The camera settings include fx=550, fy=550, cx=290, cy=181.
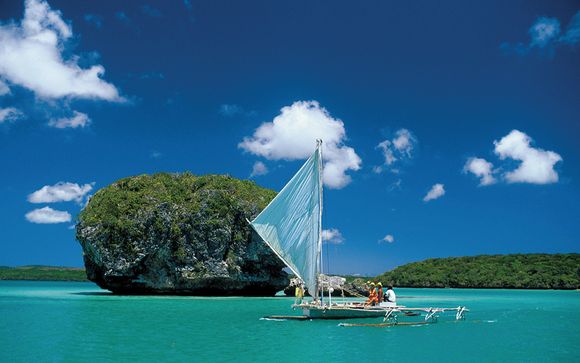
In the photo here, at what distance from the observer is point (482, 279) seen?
391 ft

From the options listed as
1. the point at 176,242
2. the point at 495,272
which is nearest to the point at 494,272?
the point at 495,272

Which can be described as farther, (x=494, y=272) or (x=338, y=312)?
(x=494, y=272)

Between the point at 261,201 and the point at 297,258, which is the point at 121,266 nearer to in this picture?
the point at 261,201

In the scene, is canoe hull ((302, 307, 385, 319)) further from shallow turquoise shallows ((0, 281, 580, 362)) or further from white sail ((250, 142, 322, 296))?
white sail ((250, 142, 322, 296))

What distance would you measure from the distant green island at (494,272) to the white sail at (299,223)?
89804 mm

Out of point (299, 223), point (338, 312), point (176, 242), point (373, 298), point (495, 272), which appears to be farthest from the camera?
point (495, 272)

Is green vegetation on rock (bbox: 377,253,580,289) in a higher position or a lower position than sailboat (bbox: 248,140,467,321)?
higher

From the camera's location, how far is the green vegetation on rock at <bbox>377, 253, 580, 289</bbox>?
109562 mm

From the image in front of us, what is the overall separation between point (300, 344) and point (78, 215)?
41.0 meters

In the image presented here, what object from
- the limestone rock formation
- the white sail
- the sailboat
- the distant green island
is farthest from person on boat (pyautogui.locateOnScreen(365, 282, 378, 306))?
the distant green island

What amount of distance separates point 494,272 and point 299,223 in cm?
10440

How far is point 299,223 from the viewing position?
86.0 ft

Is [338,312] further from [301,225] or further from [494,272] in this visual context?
[494,272]

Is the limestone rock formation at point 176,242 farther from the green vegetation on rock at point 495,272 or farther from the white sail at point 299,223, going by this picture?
the green vegetation on rock at point 495,272
